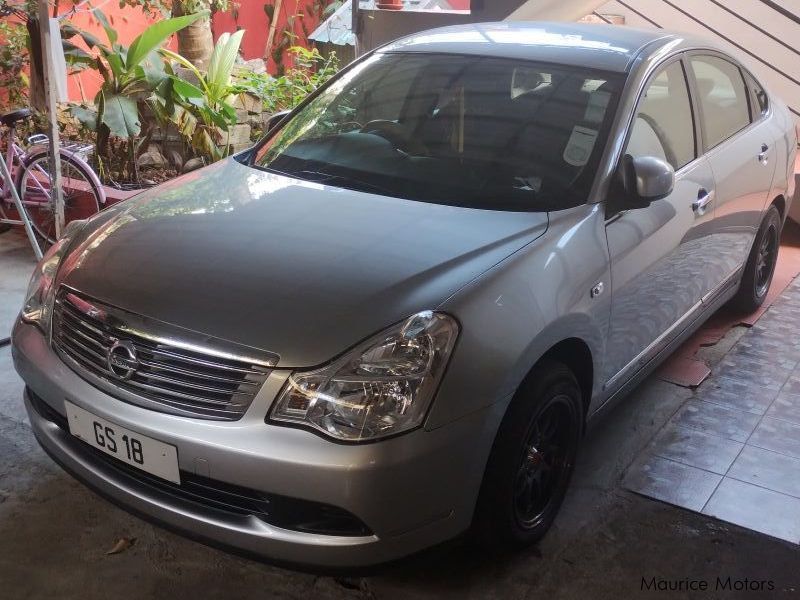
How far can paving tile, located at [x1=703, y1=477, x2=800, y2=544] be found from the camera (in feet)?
9.04

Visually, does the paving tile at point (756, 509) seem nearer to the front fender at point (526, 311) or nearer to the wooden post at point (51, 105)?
the front fender at point (526, 311)

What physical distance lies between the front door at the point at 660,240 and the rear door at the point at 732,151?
5.8 inches

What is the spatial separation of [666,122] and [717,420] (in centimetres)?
122

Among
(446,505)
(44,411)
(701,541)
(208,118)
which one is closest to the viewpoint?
(446,505)

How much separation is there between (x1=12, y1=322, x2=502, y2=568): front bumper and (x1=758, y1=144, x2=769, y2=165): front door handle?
2468mm

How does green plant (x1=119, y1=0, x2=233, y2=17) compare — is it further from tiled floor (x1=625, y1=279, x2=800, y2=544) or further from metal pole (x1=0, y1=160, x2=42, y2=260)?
tiled floor (x1=625, y1=279, x2=800, y2=544)

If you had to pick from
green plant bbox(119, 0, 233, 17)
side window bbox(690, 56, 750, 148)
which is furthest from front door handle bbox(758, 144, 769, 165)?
green plant bbox(119, 0, 233, 17)

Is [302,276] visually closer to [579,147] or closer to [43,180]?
[579,147]

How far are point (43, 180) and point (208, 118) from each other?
120 centimetres

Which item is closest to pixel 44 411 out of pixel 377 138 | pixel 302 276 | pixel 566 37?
pixel 302 276

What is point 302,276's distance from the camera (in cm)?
227

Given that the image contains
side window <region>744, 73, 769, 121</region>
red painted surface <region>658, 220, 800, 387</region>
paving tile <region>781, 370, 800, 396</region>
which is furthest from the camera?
side window <region>744, 73, 769, 121</region>

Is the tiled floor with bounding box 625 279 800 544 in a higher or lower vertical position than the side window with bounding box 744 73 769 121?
lower

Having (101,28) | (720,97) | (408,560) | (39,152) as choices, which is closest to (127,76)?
(39,152)
